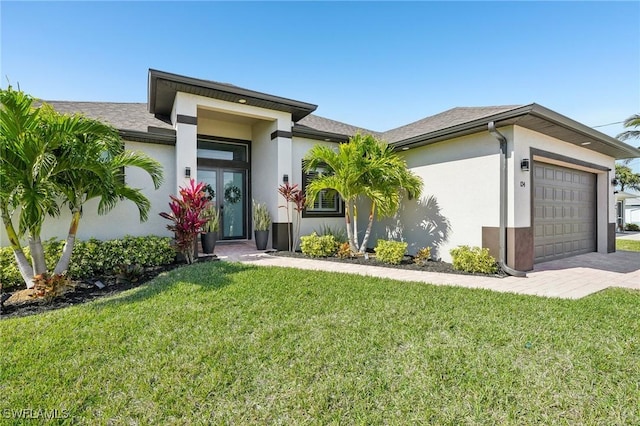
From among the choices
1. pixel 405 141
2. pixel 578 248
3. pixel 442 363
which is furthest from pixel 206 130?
pixel 578 248

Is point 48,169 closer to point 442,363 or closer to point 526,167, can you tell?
point 442,363

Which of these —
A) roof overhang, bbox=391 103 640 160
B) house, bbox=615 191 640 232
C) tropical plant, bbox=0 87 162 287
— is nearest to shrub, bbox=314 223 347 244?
roof overhang, bbox=391 103 640 160

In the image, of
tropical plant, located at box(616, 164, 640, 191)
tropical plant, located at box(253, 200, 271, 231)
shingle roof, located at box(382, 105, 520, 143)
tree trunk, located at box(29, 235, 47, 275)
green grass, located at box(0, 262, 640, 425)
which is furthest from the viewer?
tropical plant, located at box(616, 164, 640, 191)

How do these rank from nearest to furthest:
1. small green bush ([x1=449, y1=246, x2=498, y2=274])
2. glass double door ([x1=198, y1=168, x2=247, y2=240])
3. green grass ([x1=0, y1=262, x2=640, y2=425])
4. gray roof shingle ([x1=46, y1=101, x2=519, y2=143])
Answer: green grass ([x1=0, y1=262, x2=640, y2=425])
small green bush ([x1=449, y1=246, x2=498, y2=274])
gray roof shingle ([x1=46, y1=101, x2=519, y2=143])
glass double door ([x1=198, y1=168, x2=247, y2=240])

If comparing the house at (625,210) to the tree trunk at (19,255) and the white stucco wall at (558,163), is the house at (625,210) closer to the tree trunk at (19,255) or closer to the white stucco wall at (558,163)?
the white stucco wall at (558,163)

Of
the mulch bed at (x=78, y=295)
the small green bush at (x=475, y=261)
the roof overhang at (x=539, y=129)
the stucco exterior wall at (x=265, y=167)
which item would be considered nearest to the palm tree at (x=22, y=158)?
Answer: the mulch bed at (x=78, y=295)

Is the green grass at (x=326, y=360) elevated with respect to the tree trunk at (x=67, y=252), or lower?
lower

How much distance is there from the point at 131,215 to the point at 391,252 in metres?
6.88

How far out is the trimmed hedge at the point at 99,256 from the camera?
5.36 meters

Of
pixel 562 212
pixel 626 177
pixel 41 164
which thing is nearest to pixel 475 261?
pixel 562 212

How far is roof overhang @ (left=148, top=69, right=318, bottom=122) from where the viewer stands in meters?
6.93

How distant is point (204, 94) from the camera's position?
24.8 feet

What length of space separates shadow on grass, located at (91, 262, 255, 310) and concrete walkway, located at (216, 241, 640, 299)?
984 millimetres

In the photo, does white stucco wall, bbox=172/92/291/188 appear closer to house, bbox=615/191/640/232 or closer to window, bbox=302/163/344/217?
window, bbox=302/163/344/217
